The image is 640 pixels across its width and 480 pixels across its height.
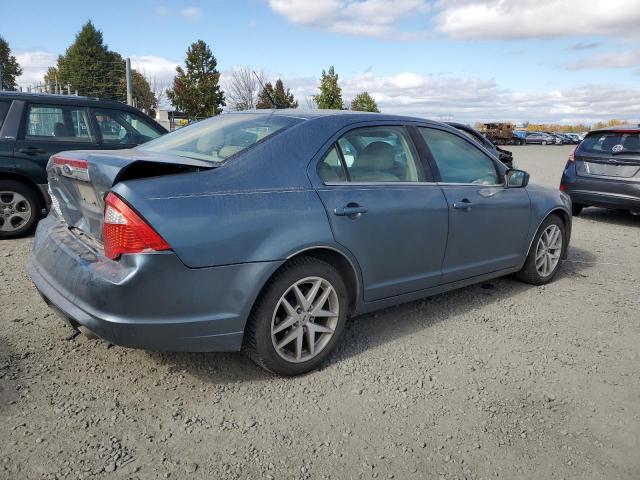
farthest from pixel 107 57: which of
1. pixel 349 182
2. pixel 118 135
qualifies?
pixel 349 182

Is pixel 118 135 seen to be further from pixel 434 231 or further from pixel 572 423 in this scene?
pixel 572 423

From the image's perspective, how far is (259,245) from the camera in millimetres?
2832

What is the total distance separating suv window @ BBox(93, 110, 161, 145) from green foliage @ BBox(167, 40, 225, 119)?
4140cm

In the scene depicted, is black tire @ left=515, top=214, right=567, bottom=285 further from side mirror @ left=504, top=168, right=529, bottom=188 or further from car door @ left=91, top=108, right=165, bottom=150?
car door @ left=91, top=108, right=165, bottom=150

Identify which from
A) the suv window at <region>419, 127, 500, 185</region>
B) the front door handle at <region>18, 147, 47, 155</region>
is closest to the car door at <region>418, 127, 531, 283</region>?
the suv window at <region>419, 127, 500, 185</region>

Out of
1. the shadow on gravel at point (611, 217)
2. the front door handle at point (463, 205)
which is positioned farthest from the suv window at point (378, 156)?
the shadow on gravel at point (611, 217)

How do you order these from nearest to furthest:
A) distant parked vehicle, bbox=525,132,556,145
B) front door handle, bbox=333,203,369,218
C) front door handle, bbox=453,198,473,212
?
front door handle, bbox=333,203,369,218, front door handle, bbox=453,198,473,212, distant parked vehicle, bbox=525,132,556,145

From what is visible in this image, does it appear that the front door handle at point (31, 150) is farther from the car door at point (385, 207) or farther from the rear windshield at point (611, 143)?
the rear windshield at point (611, 143)

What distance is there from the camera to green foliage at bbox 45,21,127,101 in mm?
65812

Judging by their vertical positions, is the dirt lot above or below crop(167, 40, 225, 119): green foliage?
below

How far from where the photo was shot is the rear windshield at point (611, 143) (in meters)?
8.30

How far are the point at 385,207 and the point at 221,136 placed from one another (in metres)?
1.16

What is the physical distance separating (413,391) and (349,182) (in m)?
1.32

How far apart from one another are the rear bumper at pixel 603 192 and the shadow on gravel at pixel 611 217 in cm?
63
